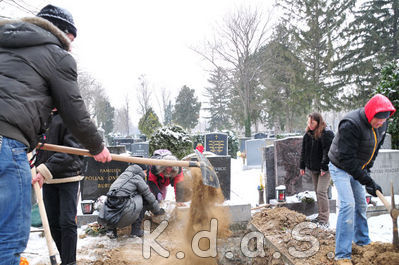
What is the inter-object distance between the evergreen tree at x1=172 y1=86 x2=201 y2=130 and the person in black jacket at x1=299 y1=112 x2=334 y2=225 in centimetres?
3787

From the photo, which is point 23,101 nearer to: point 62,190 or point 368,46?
point 62,190

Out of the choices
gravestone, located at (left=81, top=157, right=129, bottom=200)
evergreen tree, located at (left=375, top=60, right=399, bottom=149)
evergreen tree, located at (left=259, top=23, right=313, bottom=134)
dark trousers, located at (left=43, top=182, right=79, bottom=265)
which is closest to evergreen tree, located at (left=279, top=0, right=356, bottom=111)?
evergreen tree, located at (left=259, top=23, right=313, bottom=134)

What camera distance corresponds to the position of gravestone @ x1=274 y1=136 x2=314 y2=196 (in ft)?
20.4

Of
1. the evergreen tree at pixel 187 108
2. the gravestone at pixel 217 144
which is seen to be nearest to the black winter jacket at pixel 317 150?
the gravestone at pixel 217 144

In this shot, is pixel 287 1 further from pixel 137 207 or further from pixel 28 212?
pixel 28 212

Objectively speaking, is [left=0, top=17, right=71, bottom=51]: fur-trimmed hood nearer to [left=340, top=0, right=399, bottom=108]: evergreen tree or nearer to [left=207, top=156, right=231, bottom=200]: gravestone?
[left=207, top=156, right=231, bottom=200]: gravestone

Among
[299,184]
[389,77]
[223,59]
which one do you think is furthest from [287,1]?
[299,184]

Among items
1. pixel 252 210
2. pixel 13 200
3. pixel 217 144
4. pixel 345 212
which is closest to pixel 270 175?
pixel 252 210

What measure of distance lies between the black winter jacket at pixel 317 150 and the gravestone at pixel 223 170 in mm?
1716

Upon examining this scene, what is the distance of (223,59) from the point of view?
1007 inches

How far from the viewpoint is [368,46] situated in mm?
22078

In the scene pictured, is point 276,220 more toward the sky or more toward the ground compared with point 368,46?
more toward the ground

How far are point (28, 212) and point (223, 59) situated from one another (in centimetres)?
2529

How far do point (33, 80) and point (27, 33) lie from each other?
284 millimetres
